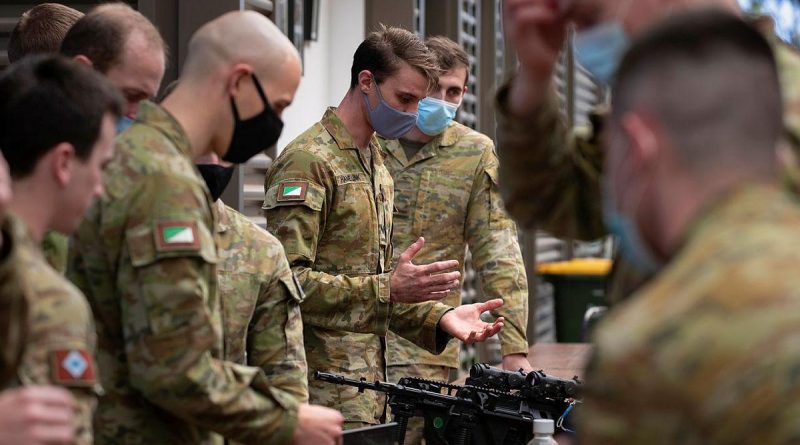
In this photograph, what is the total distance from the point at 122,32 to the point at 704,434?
248 cm

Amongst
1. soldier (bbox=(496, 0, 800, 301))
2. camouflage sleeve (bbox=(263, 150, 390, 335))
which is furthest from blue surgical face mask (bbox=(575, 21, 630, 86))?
camouflage sleeve (bbox=(263, 150, 390, 335))

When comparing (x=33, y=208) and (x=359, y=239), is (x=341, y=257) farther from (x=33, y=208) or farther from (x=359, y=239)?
(x=33, y=208)

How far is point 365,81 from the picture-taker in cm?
527

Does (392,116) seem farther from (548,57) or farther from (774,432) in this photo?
(774,432)

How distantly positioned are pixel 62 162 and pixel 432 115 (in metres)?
3.60

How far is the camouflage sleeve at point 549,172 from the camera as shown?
2838 millimetres

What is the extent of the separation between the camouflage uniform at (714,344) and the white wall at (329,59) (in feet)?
17.7

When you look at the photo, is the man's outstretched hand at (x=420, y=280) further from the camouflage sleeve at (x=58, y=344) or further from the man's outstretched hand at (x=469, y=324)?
the camouflage sleeve at (x=58, y=344)

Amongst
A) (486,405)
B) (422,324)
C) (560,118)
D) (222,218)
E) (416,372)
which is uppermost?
(560,118)

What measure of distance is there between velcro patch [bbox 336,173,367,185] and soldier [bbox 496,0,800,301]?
206 cm

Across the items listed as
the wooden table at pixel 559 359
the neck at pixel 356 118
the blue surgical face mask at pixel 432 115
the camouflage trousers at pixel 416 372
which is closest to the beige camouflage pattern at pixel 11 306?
the neck at pixel 356 118

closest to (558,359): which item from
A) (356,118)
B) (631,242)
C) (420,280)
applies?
(356,118)

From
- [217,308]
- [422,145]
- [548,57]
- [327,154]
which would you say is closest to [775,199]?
[548,57]

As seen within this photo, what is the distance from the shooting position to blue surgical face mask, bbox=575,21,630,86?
2445 millimetres
